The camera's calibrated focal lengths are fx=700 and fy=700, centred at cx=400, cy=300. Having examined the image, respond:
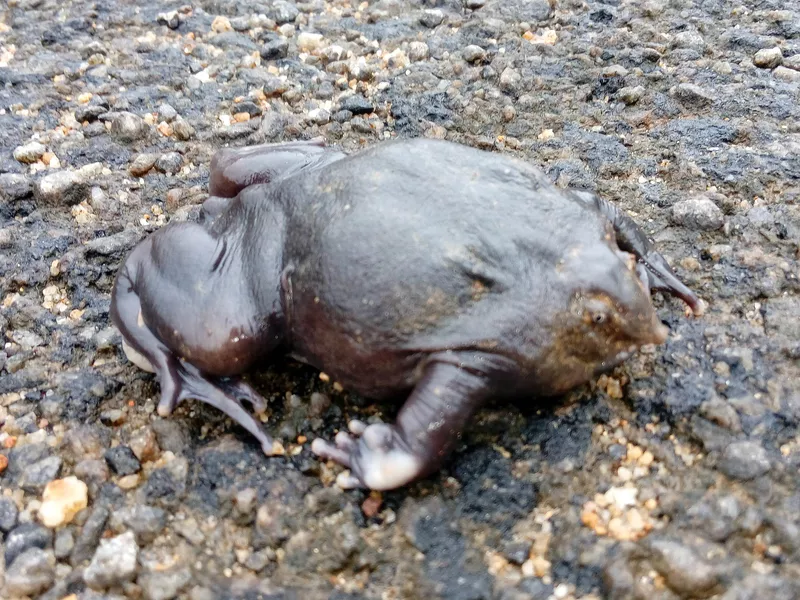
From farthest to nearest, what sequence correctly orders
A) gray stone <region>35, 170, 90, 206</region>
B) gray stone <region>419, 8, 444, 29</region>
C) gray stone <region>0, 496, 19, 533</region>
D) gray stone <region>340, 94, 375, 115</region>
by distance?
gray stone <region>419, 8, 444, 29</region> → gray stone <region>340, 94, 375, 115</region> → gray stone <region>35, 170, 90, 206</region> → gray stone <region>0, 496, 19, 533</region>

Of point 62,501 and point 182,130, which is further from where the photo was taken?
point 182,130

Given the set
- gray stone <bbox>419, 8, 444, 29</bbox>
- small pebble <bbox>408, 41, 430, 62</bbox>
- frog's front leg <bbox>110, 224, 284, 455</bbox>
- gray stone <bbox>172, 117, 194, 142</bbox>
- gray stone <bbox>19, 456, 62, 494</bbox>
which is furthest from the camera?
gray stone <bbox>419, 8, 444, 29</bbox>

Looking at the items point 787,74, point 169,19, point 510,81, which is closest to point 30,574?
point 510,81

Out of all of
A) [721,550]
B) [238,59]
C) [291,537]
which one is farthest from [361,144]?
[721,550]

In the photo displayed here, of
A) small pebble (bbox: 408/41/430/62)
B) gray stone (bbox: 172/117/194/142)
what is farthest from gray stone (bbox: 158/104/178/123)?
small pebble (bbox: 408/41/430/62)

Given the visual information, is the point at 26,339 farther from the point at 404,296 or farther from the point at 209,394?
the point at 404,296

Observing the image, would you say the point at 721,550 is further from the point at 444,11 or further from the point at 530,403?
the point at 444,11

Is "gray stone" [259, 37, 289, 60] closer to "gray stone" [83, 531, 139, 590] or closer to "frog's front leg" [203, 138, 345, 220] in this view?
"frog's front leg" [203, 138, 345, 220]
